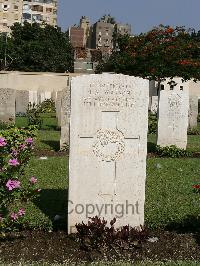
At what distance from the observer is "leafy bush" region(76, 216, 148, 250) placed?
5.46 meters

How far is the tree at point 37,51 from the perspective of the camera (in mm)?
48031

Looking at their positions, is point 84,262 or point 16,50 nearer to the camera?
point 84,262

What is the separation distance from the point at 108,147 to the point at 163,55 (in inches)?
693

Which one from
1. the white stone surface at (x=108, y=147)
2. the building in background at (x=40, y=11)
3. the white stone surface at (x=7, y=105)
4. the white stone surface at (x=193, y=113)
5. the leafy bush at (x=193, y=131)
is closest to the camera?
the white stone surface at (x=108, y=147)

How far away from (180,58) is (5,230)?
1827 cm

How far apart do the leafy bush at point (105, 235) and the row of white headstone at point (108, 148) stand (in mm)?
261

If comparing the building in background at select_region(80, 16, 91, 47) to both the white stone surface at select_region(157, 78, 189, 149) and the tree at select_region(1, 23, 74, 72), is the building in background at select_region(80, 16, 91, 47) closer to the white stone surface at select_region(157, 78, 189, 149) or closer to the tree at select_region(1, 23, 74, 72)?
the tree at select_region(1, 23, 74, 72)

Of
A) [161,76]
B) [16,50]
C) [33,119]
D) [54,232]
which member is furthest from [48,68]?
[54,232]

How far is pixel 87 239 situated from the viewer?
550cm

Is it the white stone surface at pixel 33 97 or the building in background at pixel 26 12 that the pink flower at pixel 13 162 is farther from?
the building in background at pixel 26 12

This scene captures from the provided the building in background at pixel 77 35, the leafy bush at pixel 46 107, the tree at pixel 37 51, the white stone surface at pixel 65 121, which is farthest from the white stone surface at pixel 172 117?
the building in background at pixel 77 35

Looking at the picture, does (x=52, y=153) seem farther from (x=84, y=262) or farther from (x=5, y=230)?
(x=84, y=262)

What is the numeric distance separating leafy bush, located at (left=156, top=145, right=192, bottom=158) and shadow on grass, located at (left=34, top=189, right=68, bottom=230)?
4.66 metres

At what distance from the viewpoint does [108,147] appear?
228 inches
